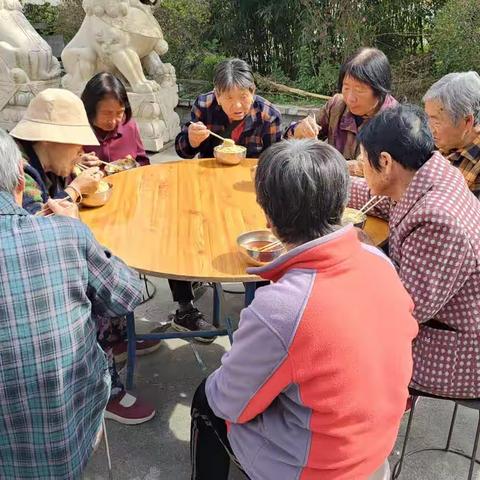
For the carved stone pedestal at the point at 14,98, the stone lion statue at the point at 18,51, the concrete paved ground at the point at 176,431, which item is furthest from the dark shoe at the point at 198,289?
the stone lion statue at the point at 18,51

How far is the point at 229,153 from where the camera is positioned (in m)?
3.00

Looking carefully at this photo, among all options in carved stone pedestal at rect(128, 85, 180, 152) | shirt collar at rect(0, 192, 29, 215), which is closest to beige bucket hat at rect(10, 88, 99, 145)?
shirt collar at rect(0, 192, 29, 215)

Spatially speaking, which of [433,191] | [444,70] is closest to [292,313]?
[433,191]

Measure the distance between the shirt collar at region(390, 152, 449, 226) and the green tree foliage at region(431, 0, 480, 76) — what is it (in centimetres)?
505

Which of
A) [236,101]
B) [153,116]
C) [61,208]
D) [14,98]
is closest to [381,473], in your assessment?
[61,208]

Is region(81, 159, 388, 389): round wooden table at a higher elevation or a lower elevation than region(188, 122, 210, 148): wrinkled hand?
lower

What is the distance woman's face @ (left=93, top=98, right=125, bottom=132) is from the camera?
2822 millimetres

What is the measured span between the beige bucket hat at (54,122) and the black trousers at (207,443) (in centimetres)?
117

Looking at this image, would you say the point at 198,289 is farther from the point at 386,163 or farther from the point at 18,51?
the point at 18,51

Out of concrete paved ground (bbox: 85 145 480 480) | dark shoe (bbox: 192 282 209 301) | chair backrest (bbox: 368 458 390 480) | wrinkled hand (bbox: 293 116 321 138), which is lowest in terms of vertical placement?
concrete paved ground (bbox: 85 145 480 480)

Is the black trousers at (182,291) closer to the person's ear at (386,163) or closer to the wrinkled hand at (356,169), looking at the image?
the wrinkled hand at (356,169)

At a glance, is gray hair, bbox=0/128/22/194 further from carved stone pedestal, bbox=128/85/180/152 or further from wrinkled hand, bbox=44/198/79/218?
carved stone pedestal, bbox=128/85/180/152

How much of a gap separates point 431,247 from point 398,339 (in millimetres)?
479

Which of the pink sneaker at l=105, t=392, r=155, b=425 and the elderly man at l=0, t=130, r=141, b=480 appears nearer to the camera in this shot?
the elderly man at l=0, t=130, r=141, b=480
